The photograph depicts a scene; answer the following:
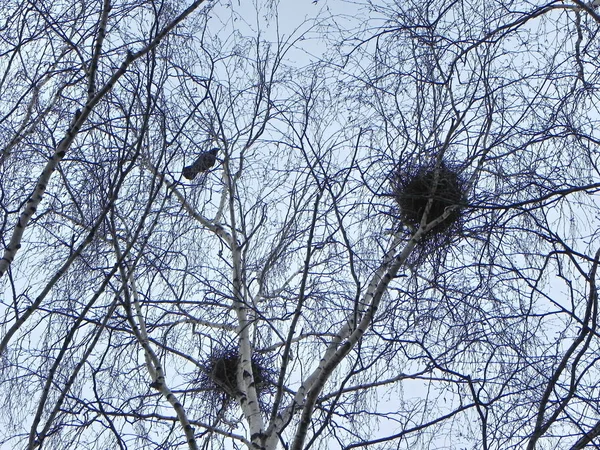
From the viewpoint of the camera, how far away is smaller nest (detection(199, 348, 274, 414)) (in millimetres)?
4648

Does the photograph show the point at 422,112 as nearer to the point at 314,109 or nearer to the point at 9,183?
the point at 314,109

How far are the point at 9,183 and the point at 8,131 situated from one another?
27 centimetres

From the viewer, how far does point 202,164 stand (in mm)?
5035

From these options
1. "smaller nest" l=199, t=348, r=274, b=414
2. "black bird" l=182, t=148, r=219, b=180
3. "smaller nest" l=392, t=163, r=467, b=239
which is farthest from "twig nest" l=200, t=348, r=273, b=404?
"smaller nest" l=392, t=163, r=467, b=239

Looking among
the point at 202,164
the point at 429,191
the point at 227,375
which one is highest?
the point at 202,164

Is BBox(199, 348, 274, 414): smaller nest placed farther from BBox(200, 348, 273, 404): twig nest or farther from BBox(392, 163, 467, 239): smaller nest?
BBox(392, 163, 467, 239): smaller nest

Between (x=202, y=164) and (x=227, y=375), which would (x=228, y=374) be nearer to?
(x=227, y=375)

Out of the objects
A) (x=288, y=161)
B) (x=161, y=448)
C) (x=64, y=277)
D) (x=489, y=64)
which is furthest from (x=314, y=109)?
(x=161, y=448)

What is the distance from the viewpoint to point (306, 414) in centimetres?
288

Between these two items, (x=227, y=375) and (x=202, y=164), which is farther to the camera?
(x=202, y=164)

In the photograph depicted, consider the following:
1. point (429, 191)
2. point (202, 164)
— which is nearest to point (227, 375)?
point (202, 164)

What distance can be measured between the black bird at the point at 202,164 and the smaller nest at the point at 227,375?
104 centimetres

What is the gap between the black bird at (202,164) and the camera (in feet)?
16.2

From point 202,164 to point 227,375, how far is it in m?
1.22
